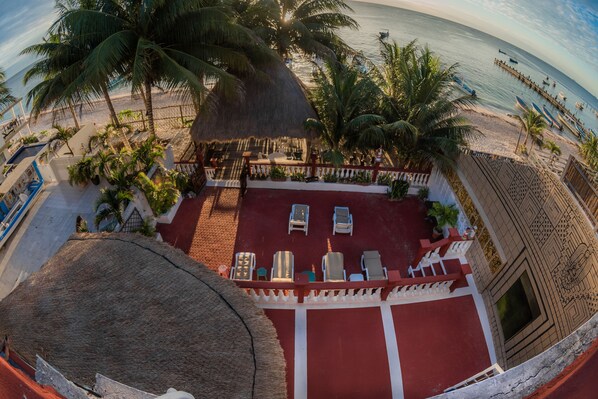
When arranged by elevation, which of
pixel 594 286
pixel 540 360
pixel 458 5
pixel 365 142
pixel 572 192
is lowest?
pixel 458 5

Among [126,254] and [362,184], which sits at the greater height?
[126,254]

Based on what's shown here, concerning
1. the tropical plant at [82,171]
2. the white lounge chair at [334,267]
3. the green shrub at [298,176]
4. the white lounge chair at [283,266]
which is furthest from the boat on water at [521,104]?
the tropical plant at [82,171]

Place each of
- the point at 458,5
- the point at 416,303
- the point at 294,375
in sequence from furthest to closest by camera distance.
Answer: the point at 458,5 → the point at 416,303 → the point at 294,375

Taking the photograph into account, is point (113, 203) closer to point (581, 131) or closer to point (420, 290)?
point (420, 290)

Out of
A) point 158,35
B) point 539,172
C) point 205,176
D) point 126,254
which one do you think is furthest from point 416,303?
point 158,35

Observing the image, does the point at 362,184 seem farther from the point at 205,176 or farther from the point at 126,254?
the point at 126,254

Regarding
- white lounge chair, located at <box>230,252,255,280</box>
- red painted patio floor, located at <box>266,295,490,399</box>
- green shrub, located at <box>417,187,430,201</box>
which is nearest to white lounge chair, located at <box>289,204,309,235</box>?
white lounge chair, located at <box>230,252,255,280</box>

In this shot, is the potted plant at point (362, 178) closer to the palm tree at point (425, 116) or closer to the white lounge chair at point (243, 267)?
the palm tree at point (425, 116)

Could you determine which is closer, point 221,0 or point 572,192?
point 572,192
